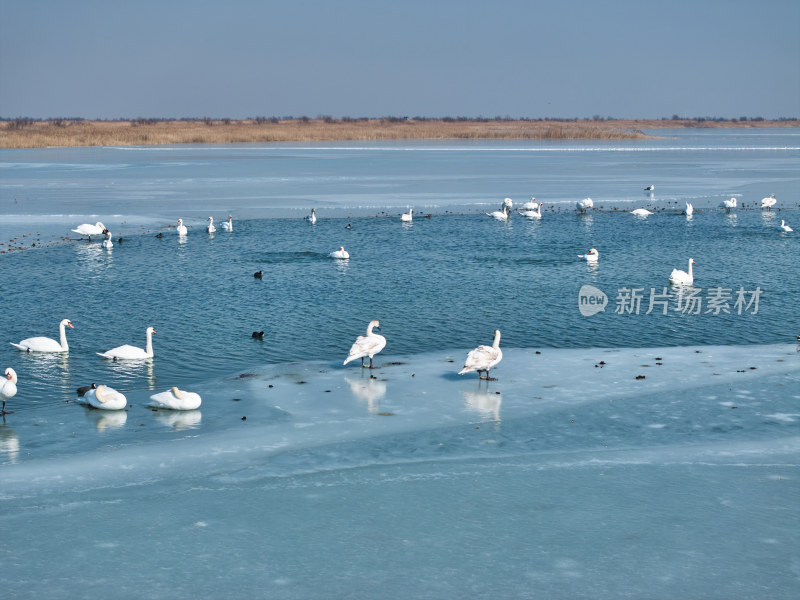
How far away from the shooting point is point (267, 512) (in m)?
10.0

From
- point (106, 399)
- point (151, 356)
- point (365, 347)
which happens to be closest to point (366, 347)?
point (365, 347)

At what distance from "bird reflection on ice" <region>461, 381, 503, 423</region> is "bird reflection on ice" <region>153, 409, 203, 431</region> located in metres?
4.15

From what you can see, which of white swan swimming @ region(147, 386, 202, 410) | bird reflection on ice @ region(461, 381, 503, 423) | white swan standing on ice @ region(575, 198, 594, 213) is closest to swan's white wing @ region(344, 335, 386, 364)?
bird reflection on ice @ region(461, 381, 503, 423)

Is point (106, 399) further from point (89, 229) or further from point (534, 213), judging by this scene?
point (534, 213)

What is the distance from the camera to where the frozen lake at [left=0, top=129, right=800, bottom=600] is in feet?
28.9

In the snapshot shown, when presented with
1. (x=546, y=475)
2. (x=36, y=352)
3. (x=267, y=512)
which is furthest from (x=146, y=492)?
(x=36, y=352)

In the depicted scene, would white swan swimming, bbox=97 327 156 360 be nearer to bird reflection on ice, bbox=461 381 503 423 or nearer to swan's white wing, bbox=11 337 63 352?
swan's white wing, bbox=11 337 63 352

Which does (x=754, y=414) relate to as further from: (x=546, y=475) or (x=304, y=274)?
(x=304, y=274)

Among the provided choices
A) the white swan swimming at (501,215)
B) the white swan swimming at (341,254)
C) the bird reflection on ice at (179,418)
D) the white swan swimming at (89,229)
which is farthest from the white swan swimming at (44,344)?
the white swan swimming at (501,215)

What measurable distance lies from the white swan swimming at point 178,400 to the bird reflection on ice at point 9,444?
214cm

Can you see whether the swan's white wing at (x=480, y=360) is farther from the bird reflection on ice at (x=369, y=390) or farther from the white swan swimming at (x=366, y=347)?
the white swan swimming at (x=366, y=347)

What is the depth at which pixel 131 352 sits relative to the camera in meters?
16.8

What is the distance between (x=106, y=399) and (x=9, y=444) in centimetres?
165

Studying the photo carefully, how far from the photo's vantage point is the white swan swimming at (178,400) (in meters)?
13.6
